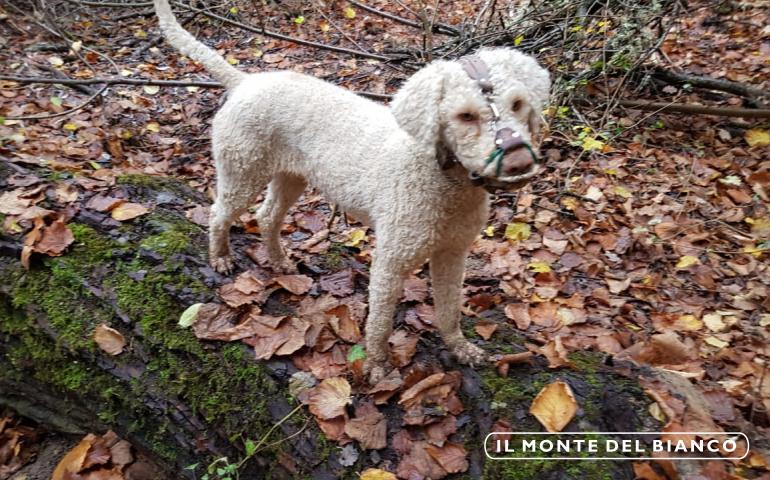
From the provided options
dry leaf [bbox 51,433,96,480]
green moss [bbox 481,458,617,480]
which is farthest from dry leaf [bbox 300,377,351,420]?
dry leaf [bbox 51,433,96,480]

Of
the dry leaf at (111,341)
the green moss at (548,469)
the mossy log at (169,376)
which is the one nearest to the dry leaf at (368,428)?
the mossy log at (169,376)

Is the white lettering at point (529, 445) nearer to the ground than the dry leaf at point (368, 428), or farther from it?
farther from it

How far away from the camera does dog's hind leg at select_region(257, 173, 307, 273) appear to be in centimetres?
324

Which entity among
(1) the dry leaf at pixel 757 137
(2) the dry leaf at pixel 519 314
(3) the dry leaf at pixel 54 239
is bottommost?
(2) the dry leaf at pixel 519 314

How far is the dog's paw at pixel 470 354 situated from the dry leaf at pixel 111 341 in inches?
67.4

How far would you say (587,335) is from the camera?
9.95 feet

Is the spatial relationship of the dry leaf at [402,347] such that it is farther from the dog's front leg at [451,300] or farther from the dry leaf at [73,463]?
the dry leaf at [73,463]

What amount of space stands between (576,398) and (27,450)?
11.1ft

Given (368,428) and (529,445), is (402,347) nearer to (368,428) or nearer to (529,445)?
(368,428)

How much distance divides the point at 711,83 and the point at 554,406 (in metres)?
4.15

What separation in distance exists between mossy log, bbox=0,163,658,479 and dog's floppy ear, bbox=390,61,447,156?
1.20 metres

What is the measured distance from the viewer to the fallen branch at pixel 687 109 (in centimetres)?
442

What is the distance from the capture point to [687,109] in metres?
4.68

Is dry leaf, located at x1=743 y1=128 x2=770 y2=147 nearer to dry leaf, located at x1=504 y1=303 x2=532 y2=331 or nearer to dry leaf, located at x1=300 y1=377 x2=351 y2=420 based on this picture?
dry leaf, located at x1=504 y1=303 x2=532 y2=331
